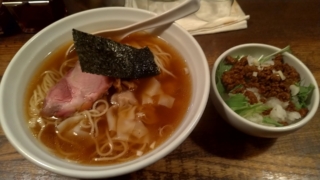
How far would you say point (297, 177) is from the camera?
3.46ft

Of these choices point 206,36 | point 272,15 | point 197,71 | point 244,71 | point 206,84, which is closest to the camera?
point 206,84

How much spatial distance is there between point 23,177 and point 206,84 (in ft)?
2.51

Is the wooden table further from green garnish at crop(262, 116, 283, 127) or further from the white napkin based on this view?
the white napkin

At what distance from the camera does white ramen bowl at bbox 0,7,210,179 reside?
2.66 feet

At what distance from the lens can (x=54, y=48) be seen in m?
1.23

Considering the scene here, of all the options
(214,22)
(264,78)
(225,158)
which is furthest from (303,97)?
(214,22)

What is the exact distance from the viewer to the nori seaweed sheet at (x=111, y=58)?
1025 mm

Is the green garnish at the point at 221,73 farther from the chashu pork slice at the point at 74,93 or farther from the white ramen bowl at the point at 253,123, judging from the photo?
the chashu pork slice at the point at 74,93

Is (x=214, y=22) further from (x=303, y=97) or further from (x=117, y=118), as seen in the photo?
(x=117, y=118)

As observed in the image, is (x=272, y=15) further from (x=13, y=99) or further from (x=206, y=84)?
(x=13, y=99)

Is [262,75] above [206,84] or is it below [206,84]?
below

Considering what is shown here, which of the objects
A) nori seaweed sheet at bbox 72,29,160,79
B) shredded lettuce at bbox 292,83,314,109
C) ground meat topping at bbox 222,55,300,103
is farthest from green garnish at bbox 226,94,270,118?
nori seaweed sheet at bbox 72,29,160,79

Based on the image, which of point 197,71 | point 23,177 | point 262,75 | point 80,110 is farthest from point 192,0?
point 23,177

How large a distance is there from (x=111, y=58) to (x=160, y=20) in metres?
0.26
